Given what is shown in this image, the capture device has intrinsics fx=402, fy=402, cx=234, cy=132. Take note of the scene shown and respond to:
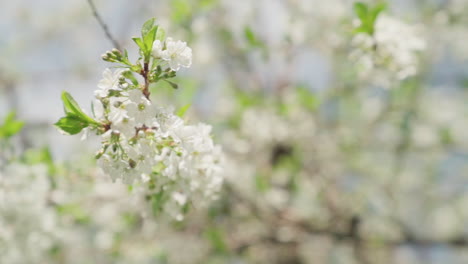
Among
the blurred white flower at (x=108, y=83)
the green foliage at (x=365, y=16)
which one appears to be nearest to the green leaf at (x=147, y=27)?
the blurred white flower at (x=108, y=83)

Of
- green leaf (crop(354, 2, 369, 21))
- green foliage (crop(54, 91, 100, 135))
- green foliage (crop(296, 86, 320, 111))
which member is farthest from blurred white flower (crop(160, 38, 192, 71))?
green foliage (crop(296, 86, 320, 111))

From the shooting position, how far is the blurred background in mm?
3699

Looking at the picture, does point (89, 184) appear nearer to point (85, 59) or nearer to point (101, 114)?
point (101, 114)

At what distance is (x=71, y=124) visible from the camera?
1450 millimetres

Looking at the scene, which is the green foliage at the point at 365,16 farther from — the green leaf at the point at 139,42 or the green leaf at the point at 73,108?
Answer: the green leaf at the point at 73,108

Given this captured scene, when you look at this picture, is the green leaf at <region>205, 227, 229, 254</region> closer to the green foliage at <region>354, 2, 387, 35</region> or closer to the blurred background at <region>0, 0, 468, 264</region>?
the blurred background at <region>0, 0, 468, 264</region>

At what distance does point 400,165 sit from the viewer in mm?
6109

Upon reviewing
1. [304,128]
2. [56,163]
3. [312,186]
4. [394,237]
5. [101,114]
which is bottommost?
[101,114]

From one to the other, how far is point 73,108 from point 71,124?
0.21 feet

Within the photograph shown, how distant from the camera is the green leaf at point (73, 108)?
4.67ft

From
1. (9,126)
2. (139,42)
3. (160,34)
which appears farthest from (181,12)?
(139,42)

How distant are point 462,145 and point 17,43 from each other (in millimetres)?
8133

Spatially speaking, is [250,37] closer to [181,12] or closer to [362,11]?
[181,12]

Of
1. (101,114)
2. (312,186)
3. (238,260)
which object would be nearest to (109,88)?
(101,114)
